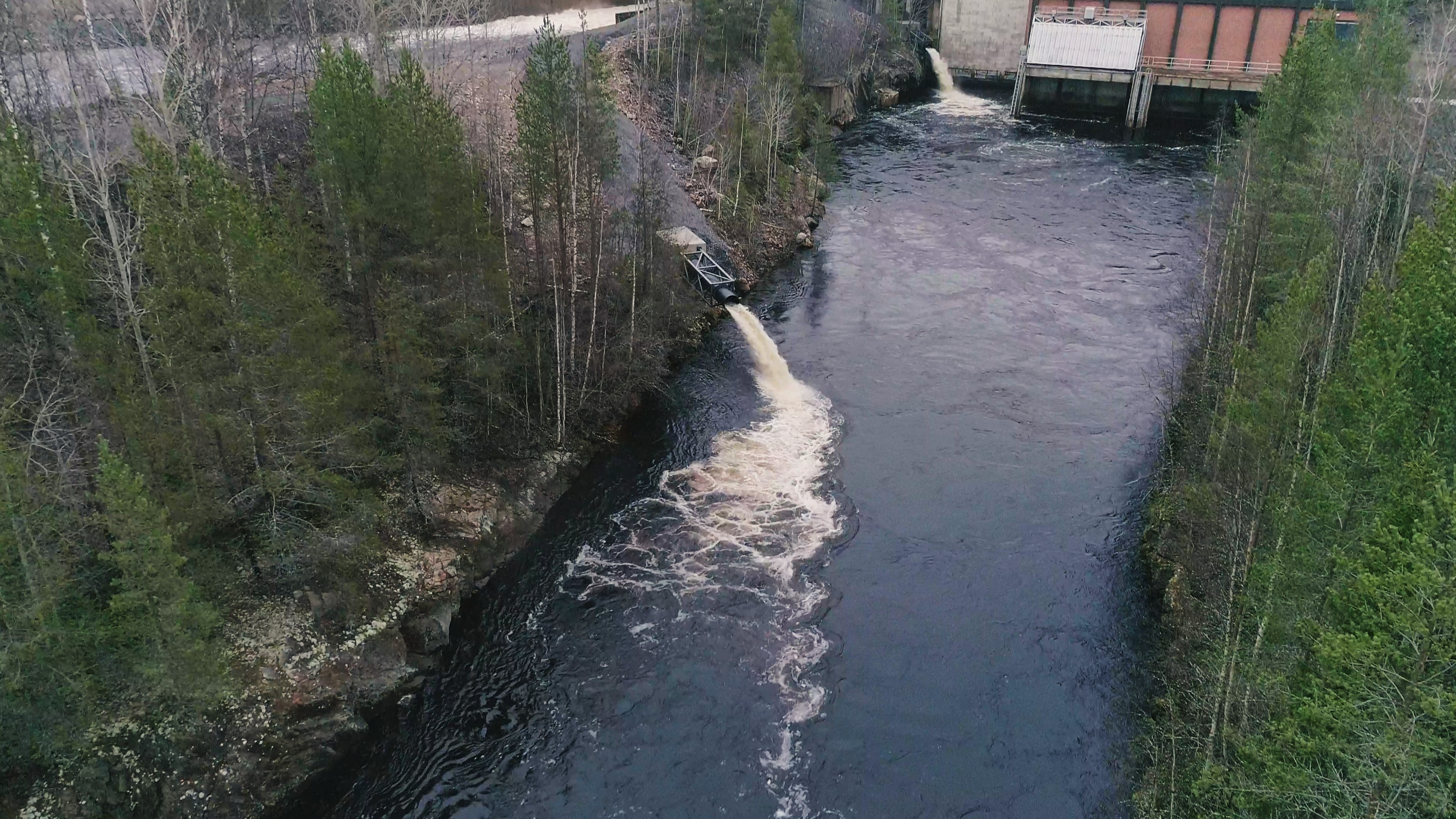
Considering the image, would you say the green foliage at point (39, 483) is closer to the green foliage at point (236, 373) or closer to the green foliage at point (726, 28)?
the green foliage at point (236, 373)

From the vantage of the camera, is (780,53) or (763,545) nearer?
(763,545)

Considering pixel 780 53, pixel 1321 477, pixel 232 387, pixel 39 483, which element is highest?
pixel 780 53

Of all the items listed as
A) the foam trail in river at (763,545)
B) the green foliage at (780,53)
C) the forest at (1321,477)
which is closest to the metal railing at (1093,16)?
the green foliage at (780,53)

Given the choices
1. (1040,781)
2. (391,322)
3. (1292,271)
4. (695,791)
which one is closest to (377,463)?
(391,322)

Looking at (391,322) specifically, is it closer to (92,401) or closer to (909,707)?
(92,401)

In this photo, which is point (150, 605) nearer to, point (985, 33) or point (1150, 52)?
point (1150, 52)

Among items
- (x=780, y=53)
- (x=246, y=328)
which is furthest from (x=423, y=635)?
(x=780, y=53)
